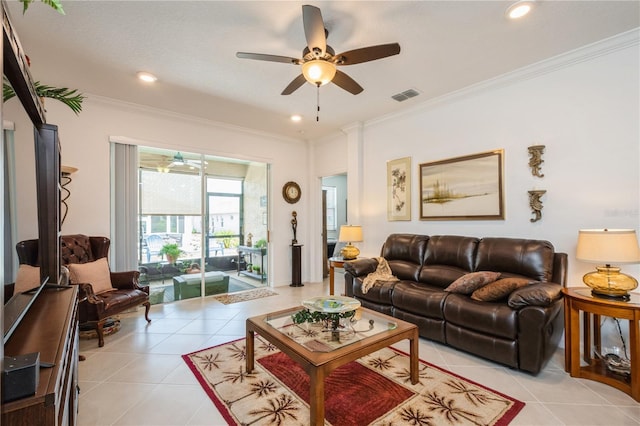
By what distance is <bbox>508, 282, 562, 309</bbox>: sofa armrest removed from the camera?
2314mm

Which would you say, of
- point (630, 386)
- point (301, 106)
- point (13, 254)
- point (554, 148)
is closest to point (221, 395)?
point (13, 254)

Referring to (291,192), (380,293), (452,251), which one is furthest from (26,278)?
(291,192)

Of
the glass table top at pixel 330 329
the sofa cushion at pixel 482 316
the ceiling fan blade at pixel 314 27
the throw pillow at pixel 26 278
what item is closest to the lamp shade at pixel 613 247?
the sofa cushion at pixel 482 316

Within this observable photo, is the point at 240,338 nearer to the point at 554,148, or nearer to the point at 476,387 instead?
the point at 476,387

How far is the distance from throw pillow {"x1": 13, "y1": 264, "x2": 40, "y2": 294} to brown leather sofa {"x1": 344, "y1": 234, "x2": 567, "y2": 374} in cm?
288

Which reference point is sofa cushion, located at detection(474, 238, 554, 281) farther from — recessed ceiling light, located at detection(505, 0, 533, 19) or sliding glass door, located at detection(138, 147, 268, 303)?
sliding glass door, located at detection(138, 147, 268, 303)

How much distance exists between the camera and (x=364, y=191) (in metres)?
4.98

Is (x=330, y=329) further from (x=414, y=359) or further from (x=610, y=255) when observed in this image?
(x=610, y=255)

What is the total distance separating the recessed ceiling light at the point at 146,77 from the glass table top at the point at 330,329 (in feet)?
9.27

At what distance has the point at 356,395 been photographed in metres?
2.14

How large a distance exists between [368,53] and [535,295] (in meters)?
2.28

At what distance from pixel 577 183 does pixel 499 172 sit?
703mm

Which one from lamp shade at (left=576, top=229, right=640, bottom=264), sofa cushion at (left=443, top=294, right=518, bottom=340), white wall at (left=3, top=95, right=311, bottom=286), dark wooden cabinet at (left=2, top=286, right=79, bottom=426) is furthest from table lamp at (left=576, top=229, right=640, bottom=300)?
white wall at (left=3, top=95, right=311, bottom=286)

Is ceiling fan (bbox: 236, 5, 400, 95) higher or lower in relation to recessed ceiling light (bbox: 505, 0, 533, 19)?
lower
